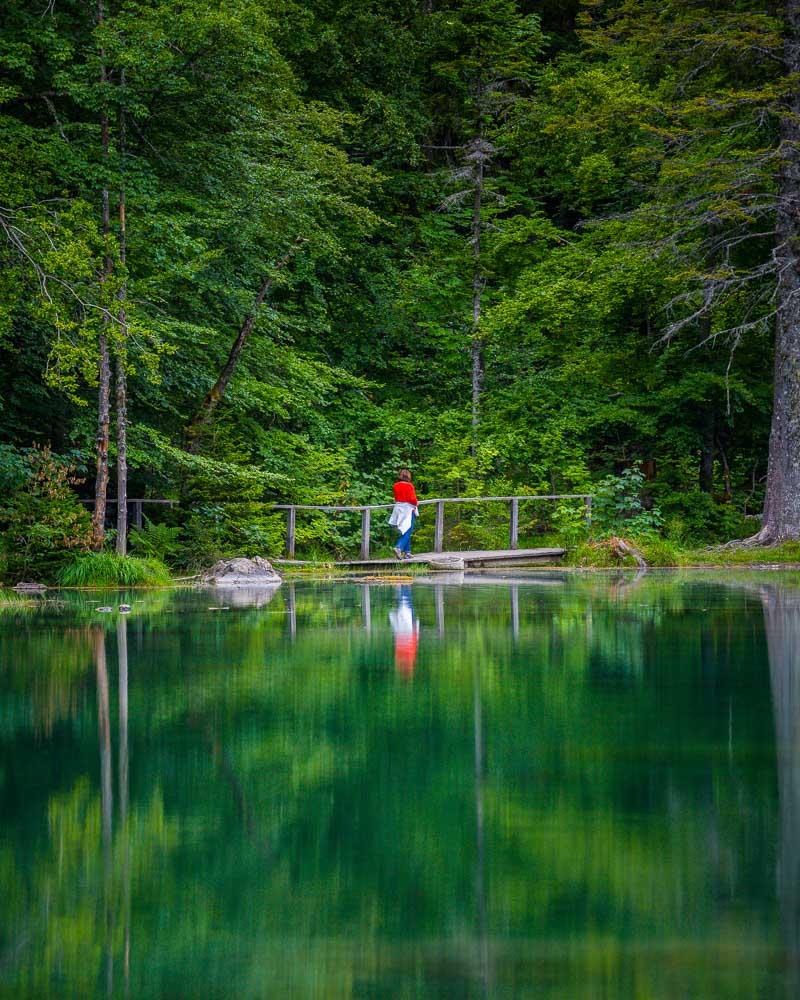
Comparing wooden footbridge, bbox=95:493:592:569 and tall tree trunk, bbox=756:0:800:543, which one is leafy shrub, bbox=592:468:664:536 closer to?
wooden footbridge, bbox=95:493:592:569

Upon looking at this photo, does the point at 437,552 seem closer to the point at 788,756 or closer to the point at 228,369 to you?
the point at 228,369

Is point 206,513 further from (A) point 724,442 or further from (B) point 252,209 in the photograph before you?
(A) point 724,442

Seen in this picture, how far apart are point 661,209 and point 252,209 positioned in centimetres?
790

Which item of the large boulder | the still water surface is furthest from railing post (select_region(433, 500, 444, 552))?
the still water surface

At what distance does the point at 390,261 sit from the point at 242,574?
1574cm

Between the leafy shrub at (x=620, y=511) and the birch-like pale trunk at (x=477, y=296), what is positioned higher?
the birch-like pale trunk at (x=477, y=296)

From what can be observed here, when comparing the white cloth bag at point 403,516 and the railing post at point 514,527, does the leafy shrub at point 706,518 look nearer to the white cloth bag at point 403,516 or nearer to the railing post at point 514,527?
the railing post at point 514,527

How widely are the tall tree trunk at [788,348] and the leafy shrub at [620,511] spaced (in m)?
2.48

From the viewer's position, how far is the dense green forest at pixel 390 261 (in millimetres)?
21969

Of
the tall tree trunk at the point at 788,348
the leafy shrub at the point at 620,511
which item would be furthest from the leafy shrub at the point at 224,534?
the tall tree trunk at the point at 788,348

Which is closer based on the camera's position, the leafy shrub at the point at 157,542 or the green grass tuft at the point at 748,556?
the leafy shrub at the point at 157,542

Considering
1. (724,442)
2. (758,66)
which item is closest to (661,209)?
(758,66)

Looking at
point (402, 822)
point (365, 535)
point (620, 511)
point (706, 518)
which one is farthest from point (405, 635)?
point (706, 518)

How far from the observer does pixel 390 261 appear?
3628 cm
